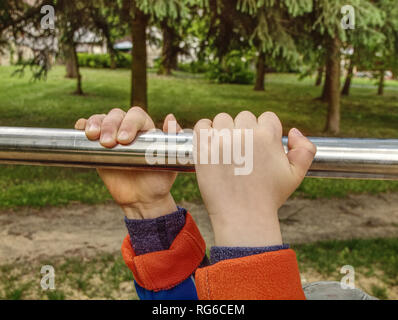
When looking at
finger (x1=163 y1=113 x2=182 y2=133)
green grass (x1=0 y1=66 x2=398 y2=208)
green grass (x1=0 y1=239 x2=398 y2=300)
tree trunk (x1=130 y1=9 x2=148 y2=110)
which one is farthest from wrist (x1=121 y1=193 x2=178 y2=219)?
tree trunk (x1=130 y1=9 x2=148 y2=110)

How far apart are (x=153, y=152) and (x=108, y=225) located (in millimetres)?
4945

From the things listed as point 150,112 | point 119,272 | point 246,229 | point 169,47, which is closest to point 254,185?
point 246,229

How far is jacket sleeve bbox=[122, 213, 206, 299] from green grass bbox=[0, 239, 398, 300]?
2.76m

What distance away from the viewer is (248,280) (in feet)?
3.08

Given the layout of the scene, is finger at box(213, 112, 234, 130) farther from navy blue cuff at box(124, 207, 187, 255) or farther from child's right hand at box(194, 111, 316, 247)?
navy blue cuff at box(124, 207, 187, 255)

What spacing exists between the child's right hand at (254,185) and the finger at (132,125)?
0.14m

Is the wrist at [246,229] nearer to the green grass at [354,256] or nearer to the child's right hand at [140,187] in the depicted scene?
the child's right hand at [140,187]

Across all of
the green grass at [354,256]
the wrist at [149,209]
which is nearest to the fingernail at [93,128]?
the wrist at [149,209]

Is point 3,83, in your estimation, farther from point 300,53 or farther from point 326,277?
point 326,277

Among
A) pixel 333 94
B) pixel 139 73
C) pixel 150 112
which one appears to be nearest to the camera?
pixel 139 73

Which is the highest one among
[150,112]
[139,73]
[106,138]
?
[106,138]

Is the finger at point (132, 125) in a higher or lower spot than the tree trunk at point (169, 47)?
lower

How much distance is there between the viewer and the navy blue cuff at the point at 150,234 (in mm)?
1350

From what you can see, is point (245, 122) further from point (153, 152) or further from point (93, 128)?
point (93, 128)
